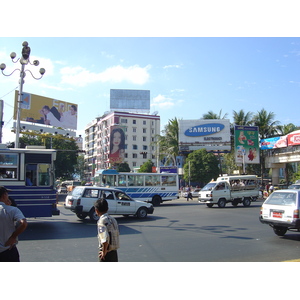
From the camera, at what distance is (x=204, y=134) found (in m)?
44.7

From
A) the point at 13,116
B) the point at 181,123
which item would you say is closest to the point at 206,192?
the point at 181,123

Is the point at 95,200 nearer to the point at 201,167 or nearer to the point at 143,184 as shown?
the point at 143,184

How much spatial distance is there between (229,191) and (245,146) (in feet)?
61.5

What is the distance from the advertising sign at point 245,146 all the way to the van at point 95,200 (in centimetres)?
2768

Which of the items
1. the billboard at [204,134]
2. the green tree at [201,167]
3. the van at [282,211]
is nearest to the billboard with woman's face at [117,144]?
the billboard at [204,134]

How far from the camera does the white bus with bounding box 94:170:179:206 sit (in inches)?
972

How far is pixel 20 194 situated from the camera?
12500 mm

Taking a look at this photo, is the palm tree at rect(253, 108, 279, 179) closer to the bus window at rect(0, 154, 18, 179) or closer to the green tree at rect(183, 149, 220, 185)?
the green tree at rect(183, 149, 220, 185)

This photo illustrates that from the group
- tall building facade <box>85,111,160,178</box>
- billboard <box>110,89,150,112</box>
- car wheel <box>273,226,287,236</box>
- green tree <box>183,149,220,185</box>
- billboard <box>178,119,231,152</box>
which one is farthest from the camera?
billboard <box>110,89,150,112</box>

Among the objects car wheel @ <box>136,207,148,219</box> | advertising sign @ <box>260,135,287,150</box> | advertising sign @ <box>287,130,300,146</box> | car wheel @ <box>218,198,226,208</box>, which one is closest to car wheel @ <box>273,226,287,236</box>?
car wheel @ <box>136,207,148,219</box>

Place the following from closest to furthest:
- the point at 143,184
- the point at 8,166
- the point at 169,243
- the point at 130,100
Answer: the point at 169,243 < the point at 8,166 < the point at 143,184 < the point at 130,100

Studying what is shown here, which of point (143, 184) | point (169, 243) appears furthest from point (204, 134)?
point (169, 243)

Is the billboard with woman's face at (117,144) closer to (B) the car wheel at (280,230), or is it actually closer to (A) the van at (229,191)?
(A) the van at (229,191)
